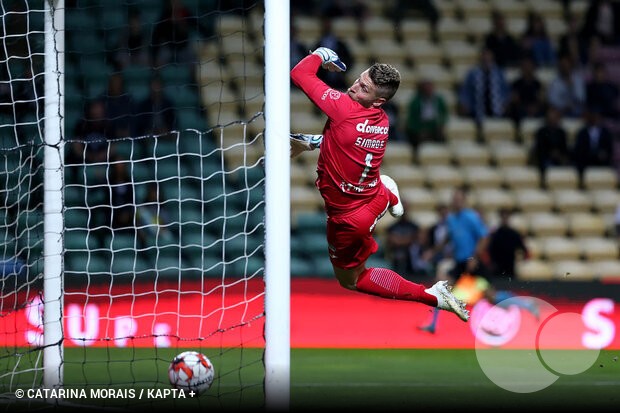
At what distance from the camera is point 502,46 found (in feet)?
53.2

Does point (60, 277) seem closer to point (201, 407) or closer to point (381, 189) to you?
point (201, 407)

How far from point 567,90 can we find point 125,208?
652cm

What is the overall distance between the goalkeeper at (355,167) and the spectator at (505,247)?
19.0ft

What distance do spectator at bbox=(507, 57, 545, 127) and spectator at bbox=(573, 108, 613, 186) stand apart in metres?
0.67

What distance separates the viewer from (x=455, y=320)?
12.1 m

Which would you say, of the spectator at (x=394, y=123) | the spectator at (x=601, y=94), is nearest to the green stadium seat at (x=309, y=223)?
the spectator at (x=394, y=123)

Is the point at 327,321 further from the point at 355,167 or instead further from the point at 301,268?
the point at 355,167

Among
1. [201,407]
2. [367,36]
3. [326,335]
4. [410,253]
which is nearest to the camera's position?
[201,407]

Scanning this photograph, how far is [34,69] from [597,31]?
10.2 meters

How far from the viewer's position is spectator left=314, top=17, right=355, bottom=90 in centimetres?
1465

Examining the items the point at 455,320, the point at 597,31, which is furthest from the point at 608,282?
the point at 597,31

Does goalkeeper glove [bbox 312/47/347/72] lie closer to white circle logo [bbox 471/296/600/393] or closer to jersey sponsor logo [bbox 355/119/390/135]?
jersey sponsor logo [bbox 355/119/390/135]

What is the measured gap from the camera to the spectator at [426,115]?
15289mm

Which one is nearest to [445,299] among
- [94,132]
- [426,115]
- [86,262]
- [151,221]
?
[86,262]
